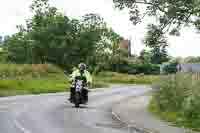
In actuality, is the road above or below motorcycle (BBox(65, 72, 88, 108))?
below

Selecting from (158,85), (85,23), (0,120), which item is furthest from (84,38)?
(0,120)

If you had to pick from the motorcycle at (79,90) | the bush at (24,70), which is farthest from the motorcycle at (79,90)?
the bush at (24,70)

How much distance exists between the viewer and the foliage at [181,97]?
60.0 feet

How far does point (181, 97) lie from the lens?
21.6m

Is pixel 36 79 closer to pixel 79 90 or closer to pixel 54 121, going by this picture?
pixel 79 90

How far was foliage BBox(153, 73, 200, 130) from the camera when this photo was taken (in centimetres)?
1830

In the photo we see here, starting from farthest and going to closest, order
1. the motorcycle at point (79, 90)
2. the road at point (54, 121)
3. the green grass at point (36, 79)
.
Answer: the green grass at point (36, 79) < the motorcycle at point (79, 90) < the road at point (54, 121)

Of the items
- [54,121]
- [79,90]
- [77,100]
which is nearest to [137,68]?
[77,100]

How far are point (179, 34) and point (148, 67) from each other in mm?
72119

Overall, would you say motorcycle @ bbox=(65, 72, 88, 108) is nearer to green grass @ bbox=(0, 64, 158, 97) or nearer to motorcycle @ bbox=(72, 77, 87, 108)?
motorcycle @ bbox=(72, 77, 87, 108)

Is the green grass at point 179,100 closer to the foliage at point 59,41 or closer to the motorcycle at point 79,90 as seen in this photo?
the motorcycle at point 79,90

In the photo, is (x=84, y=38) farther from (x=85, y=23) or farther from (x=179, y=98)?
(x=179, y=98)

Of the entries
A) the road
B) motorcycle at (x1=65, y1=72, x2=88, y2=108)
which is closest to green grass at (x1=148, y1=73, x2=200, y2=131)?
the road

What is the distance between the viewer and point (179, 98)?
21.8m
